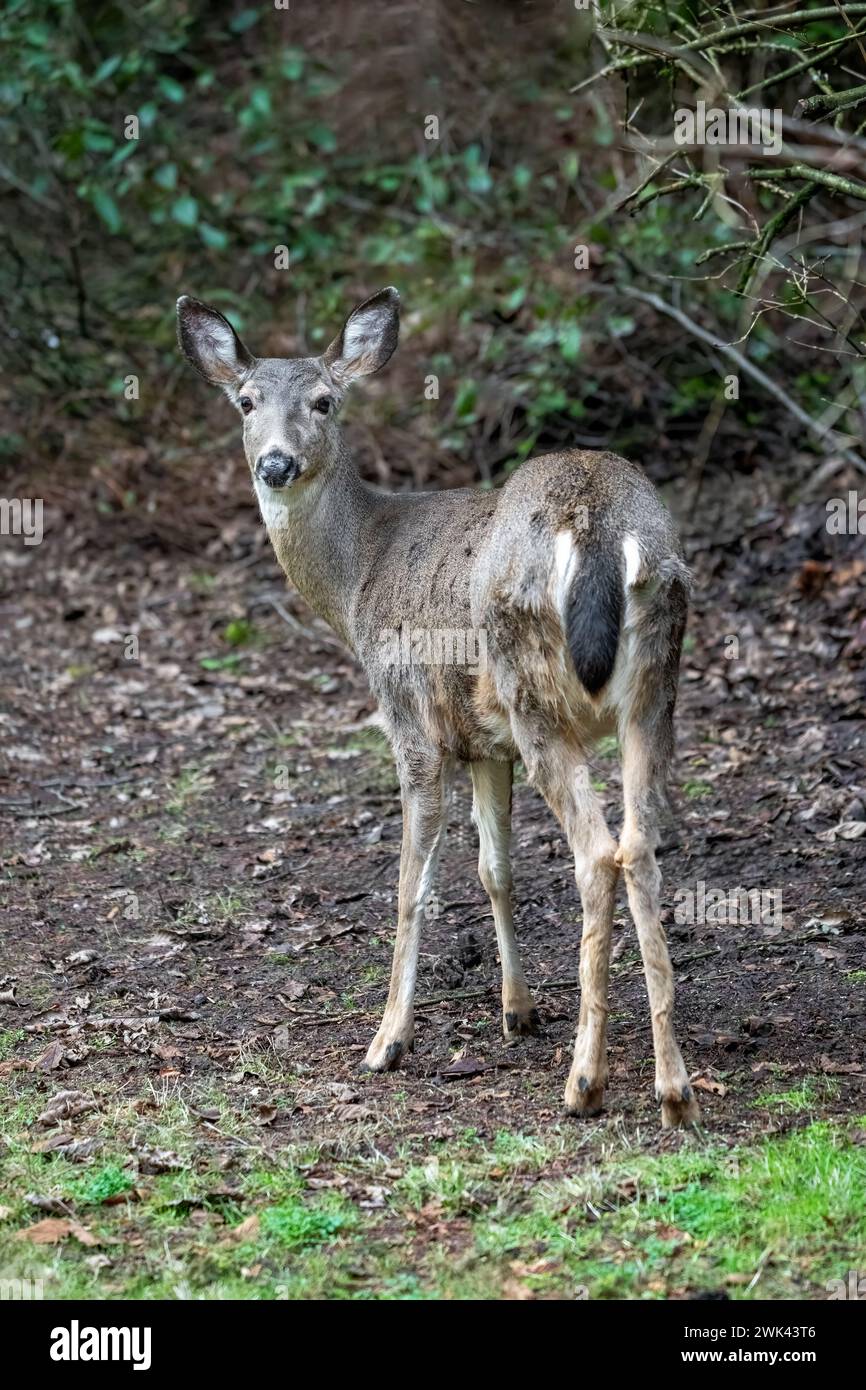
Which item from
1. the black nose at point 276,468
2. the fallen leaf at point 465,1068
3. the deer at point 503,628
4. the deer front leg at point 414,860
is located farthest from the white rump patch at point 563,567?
the fallen leaf at point 465,1068

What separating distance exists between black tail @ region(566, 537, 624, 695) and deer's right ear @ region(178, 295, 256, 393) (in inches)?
88.1

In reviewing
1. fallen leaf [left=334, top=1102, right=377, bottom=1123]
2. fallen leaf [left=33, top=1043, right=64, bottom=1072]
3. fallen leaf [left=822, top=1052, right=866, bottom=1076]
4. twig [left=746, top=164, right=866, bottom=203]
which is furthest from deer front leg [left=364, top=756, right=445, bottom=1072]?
twig [left=746, top=164, right=866, bottom=203]

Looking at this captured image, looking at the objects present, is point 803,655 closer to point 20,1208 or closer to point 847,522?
point 847,522

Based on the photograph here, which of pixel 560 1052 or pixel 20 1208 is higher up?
pixel 560 1052

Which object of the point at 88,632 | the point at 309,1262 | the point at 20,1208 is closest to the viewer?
the point at 309,1262

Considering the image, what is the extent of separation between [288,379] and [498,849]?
201 centimetres

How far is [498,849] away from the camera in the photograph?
20.3ft

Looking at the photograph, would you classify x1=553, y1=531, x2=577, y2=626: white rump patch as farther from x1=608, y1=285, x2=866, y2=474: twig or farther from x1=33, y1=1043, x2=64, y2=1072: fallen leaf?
x1=608, y1=285, x2=866, y2=474: twig

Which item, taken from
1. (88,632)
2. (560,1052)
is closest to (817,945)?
(560,1052)

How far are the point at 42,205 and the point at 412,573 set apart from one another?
857 cm

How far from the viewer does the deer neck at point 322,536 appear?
652 cm

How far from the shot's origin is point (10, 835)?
8227mm

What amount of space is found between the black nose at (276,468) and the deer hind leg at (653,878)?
175cm

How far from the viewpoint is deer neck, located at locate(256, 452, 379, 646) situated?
21.4ft
